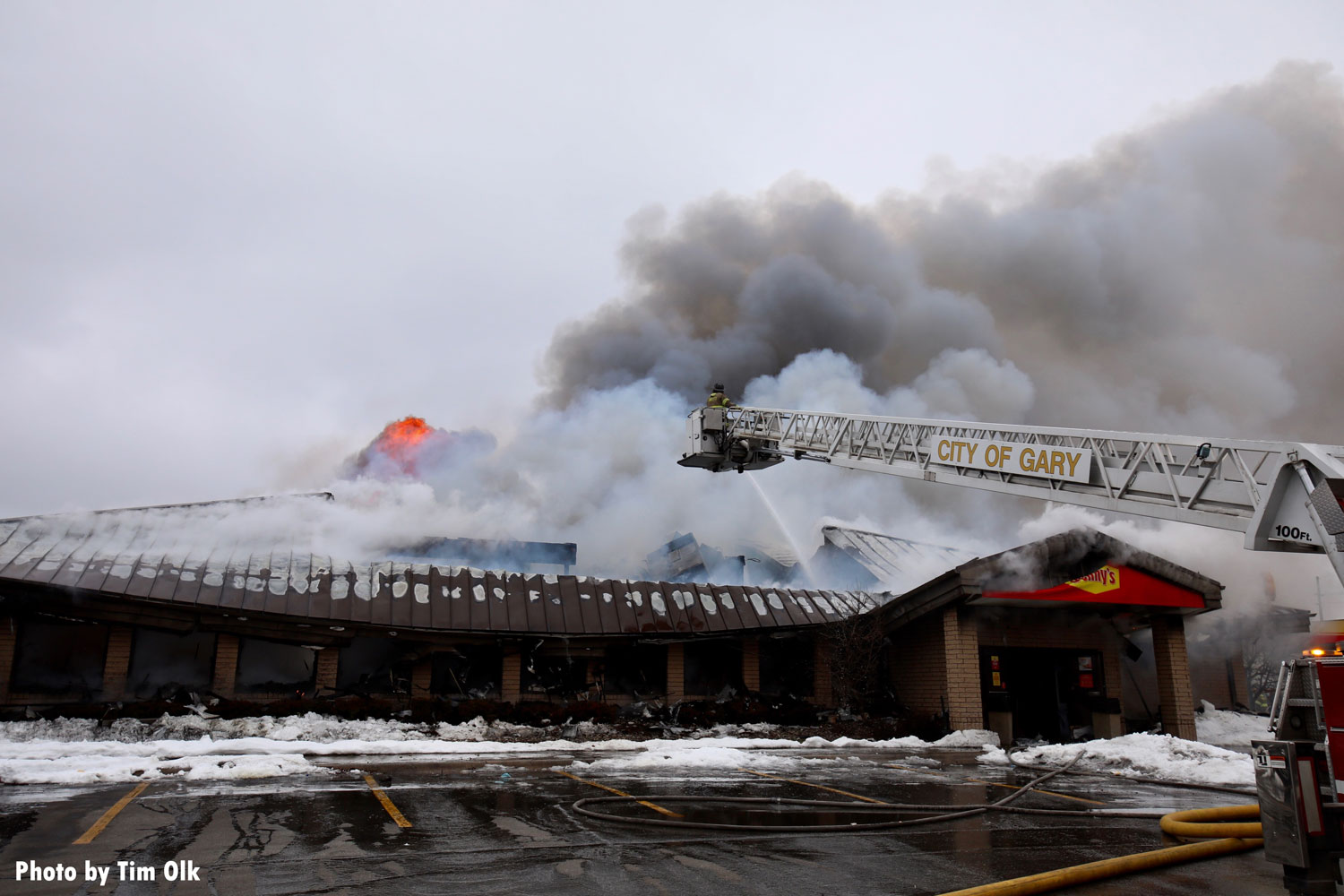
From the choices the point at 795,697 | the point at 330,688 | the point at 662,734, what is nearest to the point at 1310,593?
the point at 795,697

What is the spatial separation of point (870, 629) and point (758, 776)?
35.7 ft

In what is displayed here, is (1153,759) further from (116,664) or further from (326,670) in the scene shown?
(116,664)

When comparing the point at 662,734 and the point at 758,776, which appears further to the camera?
the point at 662,734

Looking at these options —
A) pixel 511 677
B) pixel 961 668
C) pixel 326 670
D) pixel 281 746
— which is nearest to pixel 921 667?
pixel 961 668

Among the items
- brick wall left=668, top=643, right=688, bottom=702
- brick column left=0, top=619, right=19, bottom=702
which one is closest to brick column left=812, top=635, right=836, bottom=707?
brick wall left=668, top=643, right=688, bottom=702

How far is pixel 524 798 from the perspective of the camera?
8.71 meters

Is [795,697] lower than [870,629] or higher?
lower

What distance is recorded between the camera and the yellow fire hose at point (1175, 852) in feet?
17.1

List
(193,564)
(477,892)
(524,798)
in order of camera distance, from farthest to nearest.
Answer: (193,564), (524,798), (477,892)

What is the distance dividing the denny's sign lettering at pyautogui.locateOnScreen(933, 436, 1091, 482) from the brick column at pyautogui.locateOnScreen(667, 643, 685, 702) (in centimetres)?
1058

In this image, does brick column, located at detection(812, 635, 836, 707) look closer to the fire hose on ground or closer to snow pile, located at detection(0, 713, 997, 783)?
snow pile, located at detection(0, 713, 997, 783)

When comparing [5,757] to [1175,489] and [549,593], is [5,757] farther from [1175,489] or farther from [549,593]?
[1175,489]

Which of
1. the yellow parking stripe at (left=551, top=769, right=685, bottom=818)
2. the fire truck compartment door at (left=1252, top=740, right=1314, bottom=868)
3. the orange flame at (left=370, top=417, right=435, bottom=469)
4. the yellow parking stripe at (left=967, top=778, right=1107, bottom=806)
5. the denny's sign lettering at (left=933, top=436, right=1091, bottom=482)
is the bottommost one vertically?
the yellow parking stripe at (left=967, top=778, right=1107, bottom=806)

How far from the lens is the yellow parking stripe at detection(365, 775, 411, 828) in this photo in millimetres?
7188
